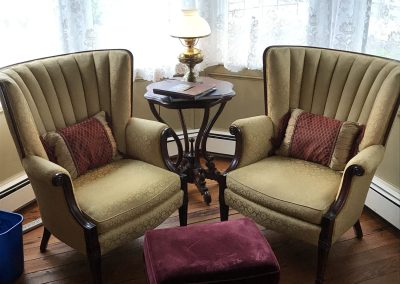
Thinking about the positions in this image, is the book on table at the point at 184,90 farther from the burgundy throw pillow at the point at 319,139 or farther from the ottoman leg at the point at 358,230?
the ottoman leg at the point at 358,230

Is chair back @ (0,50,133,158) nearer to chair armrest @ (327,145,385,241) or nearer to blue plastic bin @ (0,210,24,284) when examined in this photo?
blue plastic bin @ (0,210,24,284)

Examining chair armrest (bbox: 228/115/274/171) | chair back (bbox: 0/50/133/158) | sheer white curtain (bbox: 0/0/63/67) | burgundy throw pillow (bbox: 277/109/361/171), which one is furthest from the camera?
sheer white curtain (bbox: 0/0/63/67)

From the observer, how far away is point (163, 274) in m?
1.51

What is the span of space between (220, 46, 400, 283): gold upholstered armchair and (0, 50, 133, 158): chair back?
26.0 inches

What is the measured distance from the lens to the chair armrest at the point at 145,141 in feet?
7.38

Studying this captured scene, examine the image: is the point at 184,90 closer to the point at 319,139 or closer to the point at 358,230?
the point at 319,139

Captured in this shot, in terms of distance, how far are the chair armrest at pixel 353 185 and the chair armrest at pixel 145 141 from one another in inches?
34.9

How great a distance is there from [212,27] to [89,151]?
1.29 metres

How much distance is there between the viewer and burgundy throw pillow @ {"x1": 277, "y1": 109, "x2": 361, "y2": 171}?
2.16m

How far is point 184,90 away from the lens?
2332mm

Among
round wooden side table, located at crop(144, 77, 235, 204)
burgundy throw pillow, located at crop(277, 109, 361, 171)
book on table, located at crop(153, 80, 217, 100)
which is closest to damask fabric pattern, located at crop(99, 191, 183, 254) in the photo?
round wooden side table, located at crop(144, 77, 235, 204)

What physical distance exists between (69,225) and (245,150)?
955mm

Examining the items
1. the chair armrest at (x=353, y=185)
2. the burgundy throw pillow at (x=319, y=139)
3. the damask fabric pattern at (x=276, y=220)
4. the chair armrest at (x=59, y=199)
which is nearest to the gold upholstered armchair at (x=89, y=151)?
the chair armrest at (x=59, y=199)

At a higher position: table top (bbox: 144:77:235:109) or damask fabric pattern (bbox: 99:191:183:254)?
table top (bbox: 144:77:235:109)
